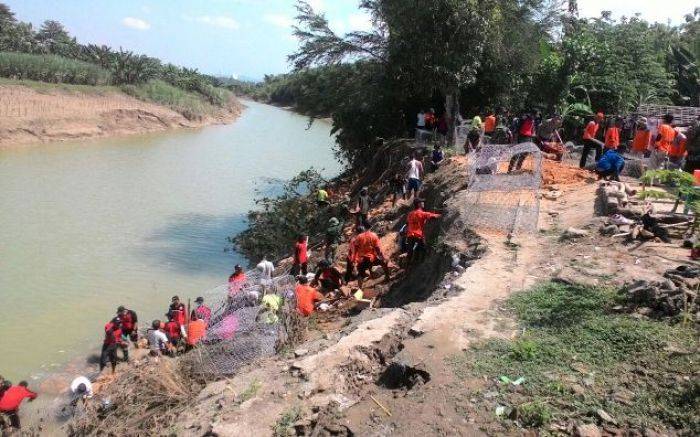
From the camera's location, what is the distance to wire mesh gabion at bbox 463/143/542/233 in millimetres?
9781

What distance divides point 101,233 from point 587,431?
15900 millimetres

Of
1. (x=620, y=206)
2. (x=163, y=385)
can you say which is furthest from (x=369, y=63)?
(x=163, y=385)

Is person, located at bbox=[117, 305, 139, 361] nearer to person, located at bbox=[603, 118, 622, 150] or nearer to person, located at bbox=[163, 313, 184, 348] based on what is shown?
person, located at bbox=[163, 313, 184, 348]

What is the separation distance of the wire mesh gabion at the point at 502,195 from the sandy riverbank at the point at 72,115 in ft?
105

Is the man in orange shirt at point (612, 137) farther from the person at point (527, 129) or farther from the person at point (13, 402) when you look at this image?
the person at point (13, 402)

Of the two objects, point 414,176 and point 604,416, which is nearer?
point 604,416

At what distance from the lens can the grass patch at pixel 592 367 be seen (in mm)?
4672

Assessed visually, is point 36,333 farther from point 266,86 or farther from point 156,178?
point 266,86

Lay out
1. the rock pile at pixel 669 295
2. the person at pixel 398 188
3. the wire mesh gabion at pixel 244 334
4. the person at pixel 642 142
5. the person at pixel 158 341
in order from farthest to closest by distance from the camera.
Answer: the person at pixel 398 188 → the person at pixel 642 142 → the person at pixel 158 341 → the wire mesh gabion at pixel 244 334 → the rock pile at pixel 669 295

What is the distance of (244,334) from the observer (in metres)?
7.27

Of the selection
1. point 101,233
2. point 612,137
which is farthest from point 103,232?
point 612,137

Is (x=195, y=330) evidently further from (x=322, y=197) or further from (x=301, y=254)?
(x=322, y=197)

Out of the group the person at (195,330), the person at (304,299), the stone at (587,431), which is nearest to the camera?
the stone at (587,431)

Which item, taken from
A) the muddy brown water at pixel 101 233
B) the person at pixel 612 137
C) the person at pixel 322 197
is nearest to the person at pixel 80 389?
the muddy brown water at pixel 101 233
